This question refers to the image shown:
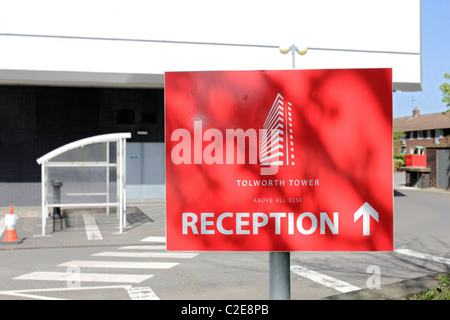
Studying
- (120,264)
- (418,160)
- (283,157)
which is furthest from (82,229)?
(418,160)

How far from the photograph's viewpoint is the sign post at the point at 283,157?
7.32 ft

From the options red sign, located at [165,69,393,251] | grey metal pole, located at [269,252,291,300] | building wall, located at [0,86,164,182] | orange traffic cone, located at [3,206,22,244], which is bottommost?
orange traffic cone, located at [3,206,22,244]

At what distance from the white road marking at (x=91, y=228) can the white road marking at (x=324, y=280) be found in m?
6.38

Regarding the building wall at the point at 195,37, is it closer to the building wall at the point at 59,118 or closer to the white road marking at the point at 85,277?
the building wall at the point at 59,118

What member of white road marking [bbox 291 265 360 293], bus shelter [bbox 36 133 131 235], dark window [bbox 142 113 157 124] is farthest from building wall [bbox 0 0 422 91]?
white road marking [bbox 291 265 360 293]

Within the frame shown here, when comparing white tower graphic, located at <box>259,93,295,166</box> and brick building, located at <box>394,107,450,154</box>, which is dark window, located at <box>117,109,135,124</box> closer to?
white tower graphic, located at <box>259,93,295,166</box>

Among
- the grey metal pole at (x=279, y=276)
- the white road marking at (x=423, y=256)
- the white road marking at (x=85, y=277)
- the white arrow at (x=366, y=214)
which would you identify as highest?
the white arrow at (x=366, y=214)

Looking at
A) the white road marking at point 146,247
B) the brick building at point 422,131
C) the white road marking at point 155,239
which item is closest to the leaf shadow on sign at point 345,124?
the white road marking at point 146,247

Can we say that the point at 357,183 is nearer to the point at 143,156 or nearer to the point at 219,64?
the point at 219,64

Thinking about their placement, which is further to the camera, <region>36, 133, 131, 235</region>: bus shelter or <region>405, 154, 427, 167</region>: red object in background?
<region>405, 154, 427, 167</region>: red object in background

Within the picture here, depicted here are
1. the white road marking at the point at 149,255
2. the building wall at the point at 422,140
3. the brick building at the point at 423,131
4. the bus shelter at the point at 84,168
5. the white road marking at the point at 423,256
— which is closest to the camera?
the white road marking at the point at 423,256

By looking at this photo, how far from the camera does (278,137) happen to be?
224cm

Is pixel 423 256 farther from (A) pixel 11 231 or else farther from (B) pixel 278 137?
(A) pixel 11 231

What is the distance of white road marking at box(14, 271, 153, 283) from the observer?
817 centimetres
